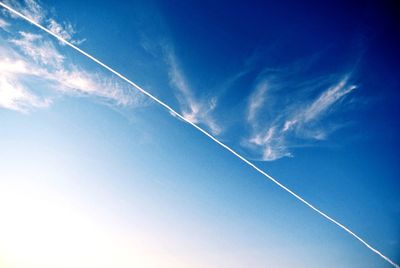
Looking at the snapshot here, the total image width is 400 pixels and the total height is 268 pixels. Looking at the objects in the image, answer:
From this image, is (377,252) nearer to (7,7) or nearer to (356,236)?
(356,236)

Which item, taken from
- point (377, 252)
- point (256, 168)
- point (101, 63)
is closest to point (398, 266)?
point (377, 252)

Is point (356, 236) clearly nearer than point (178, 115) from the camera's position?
Yes

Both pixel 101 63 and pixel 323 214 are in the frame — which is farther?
pixel 323 214

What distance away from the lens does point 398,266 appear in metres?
12.2

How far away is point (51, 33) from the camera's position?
368 inches

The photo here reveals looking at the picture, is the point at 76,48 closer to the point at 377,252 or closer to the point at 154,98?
the point at 154,98

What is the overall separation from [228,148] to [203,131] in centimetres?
175

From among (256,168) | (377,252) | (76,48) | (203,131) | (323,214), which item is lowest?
(377,252)

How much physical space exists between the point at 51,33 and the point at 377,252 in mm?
20375

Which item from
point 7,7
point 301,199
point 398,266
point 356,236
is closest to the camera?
point 7,7

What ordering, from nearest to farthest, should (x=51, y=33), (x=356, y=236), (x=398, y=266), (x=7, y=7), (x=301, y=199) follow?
(x=7, y=7)
(x=51, y=33)
(x=356, y=236)
(x=301, y=199)
(x=398, y=266)

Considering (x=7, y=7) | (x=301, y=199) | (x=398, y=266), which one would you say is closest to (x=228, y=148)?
(x=301, y=199)

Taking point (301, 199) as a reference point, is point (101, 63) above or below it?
above

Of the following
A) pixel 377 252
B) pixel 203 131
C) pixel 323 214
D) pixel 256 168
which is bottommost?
pixel 377 252
